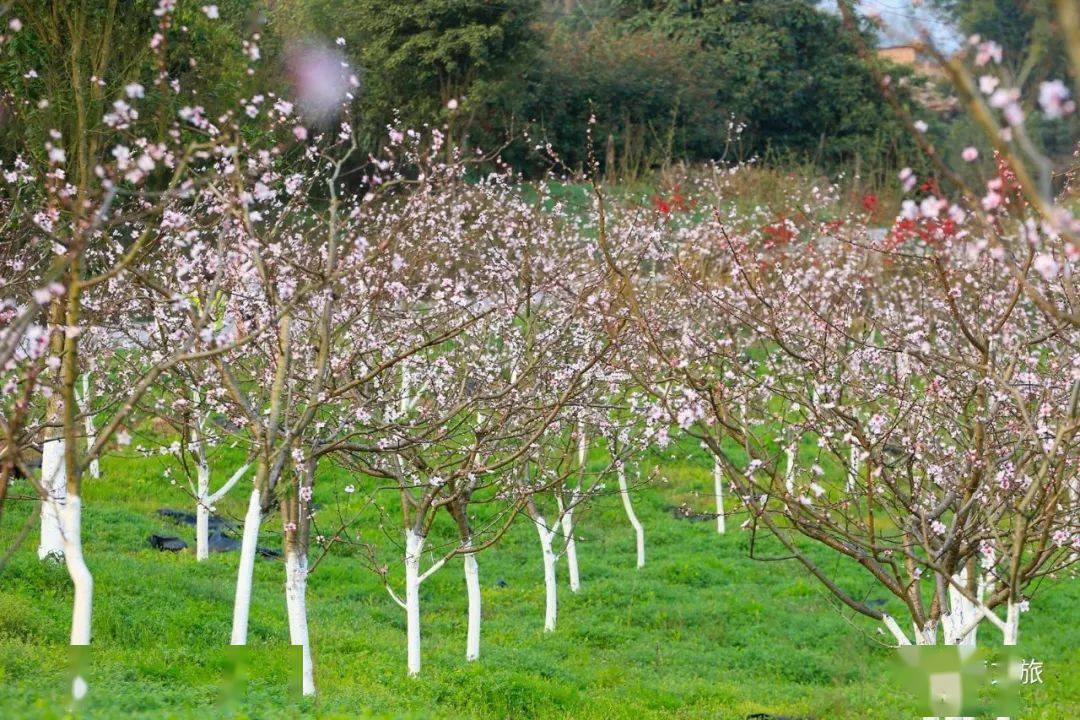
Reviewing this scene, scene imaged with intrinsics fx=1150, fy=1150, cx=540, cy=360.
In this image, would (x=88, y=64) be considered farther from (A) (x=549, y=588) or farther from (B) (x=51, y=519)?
(A) (x=549, y=588)

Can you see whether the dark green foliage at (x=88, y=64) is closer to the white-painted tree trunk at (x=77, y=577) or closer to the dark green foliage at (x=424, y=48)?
the white-painted tree trunk at (x=77, y=577)

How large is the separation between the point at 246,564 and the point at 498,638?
515 centimetres

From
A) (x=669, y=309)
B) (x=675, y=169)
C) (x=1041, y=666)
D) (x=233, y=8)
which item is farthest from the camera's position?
(x=675, y=169)

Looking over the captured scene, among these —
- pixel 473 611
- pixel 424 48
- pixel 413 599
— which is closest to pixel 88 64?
pixel 413 599

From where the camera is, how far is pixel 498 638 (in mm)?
12016

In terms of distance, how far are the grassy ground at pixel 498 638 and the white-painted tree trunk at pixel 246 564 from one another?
402 millimetres

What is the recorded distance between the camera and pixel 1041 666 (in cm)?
1132

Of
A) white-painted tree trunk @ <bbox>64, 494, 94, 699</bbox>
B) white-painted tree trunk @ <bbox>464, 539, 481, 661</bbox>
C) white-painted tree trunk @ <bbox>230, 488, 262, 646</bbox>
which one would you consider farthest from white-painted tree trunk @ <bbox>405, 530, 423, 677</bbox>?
white-painted tree trunk @ <bbox>64, 494, 94, 699</bbox>

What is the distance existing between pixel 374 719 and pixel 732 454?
45.2 ft

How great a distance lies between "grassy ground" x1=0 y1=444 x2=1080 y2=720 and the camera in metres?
8.27

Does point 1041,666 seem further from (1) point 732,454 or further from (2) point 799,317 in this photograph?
(1) point 732,454

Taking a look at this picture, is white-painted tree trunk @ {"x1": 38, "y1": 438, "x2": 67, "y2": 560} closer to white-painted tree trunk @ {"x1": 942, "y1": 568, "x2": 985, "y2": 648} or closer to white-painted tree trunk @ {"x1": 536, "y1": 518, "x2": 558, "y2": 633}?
white-painted tree trunk @ {"x1": 536, "y1": 518, "x2": 558, "y2": 633}

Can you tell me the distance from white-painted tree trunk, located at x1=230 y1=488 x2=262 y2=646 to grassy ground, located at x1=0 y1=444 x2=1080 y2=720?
402mm

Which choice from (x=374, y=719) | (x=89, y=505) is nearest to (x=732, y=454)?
(x=89, y=505)
